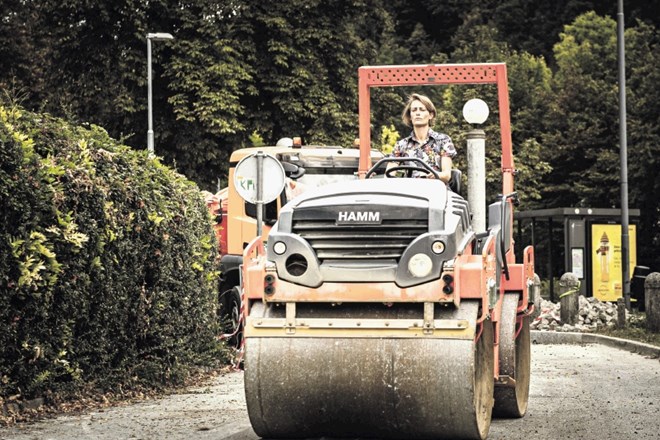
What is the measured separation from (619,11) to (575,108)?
23.2 metres

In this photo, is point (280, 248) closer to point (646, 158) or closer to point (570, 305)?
point (570, 305)

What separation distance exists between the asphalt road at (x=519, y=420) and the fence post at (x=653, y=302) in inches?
235

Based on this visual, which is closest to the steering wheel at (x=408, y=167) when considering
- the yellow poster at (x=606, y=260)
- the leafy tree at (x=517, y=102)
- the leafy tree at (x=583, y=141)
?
the yellow poster at (x=606, y=260)

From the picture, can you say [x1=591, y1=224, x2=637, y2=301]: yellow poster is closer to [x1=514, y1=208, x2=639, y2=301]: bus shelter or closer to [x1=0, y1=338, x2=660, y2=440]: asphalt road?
[x1=514, y1=208, x2=639, y2=301]: bus shelter

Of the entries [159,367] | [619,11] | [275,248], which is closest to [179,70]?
[619,11]

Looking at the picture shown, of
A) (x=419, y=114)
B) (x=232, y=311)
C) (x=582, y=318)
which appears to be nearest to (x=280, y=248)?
(x=419, y=114)

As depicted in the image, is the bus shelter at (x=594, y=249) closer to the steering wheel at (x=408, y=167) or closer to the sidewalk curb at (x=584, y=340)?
the sidewalk curb at (x=584, y=340)

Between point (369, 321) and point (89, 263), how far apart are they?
4.27 meters

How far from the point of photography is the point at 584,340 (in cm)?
2258

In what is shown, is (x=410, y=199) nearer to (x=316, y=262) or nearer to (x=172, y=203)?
(x=316, y=262)

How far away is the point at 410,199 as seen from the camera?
8.77 m

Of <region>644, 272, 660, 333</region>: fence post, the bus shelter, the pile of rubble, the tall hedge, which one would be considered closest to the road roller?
the tall hedge

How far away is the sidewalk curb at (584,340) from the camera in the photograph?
1986 cm

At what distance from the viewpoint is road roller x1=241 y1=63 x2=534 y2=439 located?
8.22 metres
